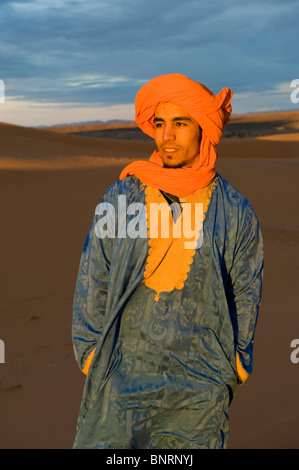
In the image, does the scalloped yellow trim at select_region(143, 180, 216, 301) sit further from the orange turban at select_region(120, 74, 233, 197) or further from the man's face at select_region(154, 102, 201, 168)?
the man's face at select_region(154, 102, 201, 168)

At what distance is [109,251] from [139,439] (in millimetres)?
860

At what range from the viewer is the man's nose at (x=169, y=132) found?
324cm

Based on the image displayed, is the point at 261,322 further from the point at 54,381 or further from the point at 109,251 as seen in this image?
the point at 109,251

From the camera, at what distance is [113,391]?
10.4 feet

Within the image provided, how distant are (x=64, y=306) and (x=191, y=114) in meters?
6.00

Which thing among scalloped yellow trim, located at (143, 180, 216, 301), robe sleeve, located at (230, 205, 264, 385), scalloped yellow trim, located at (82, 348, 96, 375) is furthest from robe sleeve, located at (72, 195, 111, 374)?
robe sleeve, located at (230, 205, 264, 385)

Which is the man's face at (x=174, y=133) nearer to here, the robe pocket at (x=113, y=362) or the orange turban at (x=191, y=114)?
the orange turban at (x=191, y=114)

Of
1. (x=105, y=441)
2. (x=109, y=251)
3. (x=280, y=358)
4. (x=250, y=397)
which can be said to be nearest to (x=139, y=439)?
(x=105, y=441)

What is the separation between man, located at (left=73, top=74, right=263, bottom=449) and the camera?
3.17m

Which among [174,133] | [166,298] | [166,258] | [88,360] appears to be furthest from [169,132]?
[88,360]

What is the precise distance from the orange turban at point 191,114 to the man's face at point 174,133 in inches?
1.3

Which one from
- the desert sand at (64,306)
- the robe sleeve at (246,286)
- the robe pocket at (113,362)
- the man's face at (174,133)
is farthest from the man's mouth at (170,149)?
the desert sand at (64,306)

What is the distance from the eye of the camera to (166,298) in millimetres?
3178

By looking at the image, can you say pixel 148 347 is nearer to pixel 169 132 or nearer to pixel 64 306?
pixel 169 132
